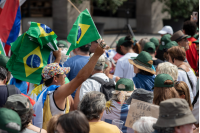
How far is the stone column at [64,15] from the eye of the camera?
13.6 metres

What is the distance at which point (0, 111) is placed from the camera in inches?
81.4

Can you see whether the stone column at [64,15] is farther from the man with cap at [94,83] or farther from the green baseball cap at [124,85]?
the green baseball cap at [124,85]

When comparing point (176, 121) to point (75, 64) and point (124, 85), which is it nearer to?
point (124, 85)

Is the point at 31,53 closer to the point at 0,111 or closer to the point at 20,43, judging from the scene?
the point at 20,43

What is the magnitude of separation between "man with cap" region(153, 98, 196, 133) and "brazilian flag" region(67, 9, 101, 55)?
6.84 ft

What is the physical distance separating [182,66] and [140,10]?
43.9 ft

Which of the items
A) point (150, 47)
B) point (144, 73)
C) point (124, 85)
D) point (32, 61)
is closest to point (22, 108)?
point (124, 85)

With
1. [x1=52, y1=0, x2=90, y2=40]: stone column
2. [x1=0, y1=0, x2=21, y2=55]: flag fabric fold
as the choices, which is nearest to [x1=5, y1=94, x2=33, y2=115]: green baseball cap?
[x1=0, y1=0, x2=21, y2=55]: flag fabric fold

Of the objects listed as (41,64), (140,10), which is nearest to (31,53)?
(41,64)

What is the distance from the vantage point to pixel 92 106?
8.64ft

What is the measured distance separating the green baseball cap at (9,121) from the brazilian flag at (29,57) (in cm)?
203

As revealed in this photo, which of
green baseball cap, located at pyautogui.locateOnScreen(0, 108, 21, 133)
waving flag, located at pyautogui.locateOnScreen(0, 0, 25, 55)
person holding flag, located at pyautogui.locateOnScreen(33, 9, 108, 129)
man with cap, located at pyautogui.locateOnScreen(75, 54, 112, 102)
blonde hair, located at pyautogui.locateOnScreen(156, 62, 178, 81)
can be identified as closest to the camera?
green baseball cap, located at pyautogui.locateOnScreen(0, 108, 21, 133)

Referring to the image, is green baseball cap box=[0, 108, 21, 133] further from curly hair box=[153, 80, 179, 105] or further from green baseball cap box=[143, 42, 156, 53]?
green baseball cap box=[143, 42, 156, 53]

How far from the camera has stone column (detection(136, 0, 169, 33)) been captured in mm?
16844
